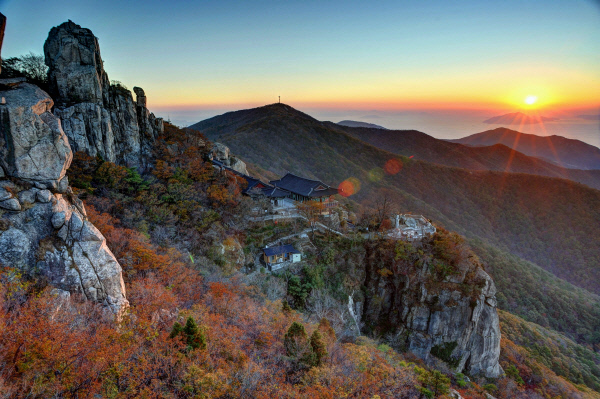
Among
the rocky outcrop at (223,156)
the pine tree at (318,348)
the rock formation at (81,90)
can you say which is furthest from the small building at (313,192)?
the rock formation at (81,90)

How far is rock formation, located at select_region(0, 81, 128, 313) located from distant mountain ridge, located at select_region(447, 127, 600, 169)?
201002mm

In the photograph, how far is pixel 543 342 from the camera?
105 feet

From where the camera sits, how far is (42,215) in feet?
41.8

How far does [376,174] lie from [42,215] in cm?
9092

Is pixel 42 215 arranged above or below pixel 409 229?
above

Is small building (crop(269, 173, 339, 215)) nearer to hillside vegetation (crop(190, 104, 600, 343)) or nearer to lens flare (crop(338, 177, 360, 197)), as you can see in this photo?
hillside vegetation (crop(190, 104, 600, 343))

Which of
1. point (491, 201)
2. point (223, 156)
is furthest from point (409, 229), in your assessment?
point (491, 201)

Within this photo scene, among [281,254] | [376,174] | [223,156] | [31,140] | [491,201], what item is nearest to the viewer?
[31,140]

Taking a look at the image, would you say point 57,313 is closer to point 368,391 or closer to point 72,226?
point 72,226

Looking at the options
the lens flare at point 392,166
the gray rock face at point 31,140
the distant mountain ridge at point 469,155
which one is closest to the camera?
the gray rock face at point 31,140

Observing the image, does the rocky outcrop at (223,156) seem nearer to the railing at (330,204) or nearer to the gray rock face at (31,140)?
the railing at (330,204)

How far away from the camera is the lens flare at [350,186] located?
79.7 metres

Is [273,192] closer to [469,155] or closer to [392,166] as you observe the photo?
[392,166]

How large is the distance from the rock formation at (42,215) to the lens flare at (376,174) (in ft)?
272
